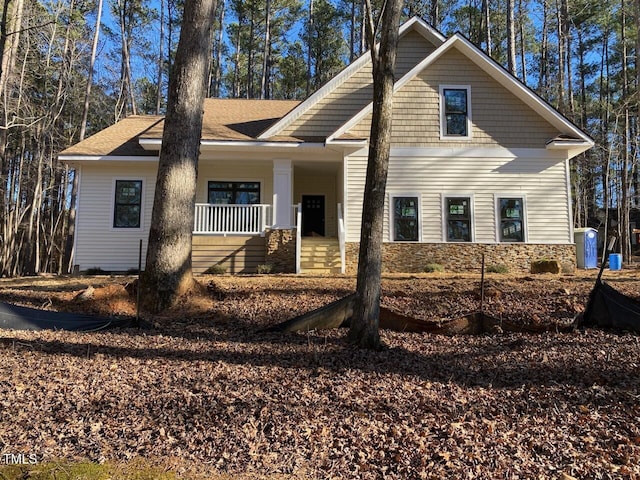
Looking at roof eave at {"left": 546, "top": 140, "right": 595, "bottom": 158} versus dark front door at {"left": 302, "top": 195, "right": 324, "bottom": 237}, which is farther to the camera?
dark front door at {"left": 302, "top": 195, "right": 324, "bottom": 237}

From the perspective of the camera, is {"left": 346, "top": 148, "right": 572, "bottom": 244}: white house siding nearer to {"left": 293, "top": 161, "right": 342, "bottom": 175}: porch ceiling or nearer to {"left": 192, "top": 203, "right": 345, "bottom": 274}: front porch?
{"left": 192, "top": 203, "right": 345, "bottom": 274}: front porch

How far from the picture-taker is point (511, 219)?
12.4m

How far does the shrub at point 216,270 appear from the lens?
1165cm

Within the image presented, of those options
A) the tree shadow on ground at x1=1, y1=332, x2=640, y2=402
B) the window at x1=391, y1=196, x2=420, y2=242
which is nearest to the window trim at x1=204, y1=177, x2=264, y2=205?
the window at x1=391, y1=196, x2=420, y2=242

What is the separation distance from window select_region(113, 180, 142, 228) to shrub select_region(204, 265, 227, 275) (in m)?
3.03

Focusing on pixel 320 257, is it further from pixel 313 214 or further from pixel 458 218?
pixel 458 218

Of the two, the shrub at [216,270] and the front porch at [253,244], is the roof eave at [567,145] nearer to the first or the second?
the front porch at [253,244]

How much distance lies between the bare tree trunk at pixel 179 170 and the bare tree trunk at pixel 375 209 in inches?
136

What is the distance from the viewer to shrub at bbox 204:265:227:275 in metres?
11.6

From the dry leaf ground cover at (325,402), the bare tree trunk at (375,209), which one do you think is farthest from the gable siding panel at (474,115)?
the dry leaf ground cover at (325,402)

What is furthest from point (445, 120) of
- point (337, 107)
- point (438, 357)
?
point (438, 357)

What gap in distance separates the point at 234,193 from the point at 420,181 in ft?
18.2

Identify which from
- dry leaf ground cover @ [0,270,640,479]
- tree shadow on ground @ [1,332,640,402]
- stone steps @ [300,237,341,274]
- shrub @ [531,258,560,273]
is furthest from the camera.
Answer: stone steps @ [300,237,341,274]

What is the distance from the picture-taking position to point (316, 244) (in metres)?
12.4
